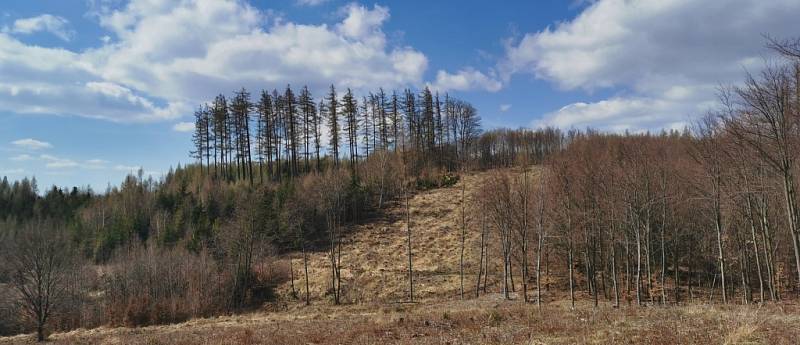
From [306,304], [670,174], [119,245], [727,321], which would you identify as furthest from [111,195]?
[727,321]

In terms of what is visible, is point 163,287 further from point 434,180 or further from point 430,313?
point 434,180

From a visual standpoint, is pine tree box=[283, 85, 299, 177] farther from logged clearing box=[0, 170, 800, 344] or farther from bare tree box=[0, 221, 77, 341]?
bare tree box=[0, 221, 77, 341]

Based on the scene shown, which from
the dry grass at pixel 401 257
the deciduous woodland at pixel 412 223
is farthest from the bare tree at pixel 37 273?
the dry grass at pixel 401 257

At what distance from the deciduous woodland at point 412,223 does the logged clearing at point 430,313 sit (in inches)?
27.2

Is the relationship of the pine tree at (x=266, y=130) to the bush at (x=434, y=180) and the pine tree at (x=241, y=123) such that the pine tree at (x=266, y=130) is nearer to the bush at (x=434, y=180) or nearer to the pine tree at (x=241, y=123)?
the pine tree at (x=241, y=123)

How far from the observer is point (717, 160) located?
26.3 m

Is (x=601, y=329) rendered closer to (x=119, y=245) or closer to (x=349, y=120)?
(x=119, y=245)

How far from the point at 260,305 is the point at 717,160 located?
37.7 metres

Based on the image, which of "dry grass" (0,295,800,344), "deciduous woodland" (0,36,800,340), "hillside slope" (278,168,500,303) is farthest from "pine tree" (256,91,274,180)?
"dry grass" (0,295,800,344)

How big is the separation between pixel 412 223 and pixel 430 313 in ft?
116

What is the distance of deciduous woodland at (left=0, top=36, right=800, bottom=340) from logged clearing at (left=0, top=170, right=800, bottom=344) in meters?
0.69

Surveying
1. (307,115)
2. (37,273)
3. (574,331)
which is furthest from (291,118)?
(574,331)

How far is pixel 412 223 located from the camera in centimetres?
5903

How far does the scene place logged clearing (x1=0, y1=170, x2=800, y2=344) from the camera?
12.4 meters
